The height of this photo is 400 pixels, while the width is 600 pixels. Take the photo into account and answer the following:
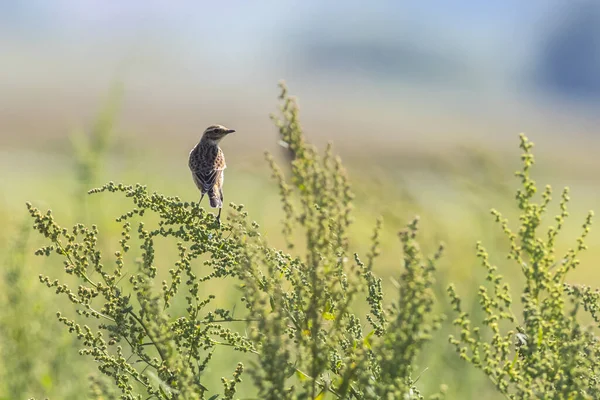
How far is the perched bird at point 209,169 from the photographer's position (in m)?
5.83

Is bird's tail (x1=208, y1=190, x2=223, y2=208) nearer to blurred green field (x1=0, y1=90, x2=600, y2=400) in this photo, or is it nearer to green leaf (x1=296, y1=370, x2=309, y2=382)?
blurred green field (x1=0, y1=90, x2=600, y2=400)

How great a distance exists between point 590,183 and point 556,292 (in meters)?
144

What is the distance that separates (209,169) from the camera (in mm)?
6090

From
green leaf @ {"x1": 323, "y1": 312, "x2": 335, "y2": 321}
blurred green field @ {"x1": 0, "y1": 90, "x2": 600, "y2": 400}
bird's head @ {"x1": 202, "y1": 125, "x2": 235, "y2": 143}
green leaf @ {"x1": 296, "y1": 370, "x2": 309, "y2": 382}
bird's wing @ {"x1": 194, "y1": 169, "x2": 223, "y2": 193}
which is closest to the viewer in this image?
green leaf @ {"x1": 296, "y1": 370, "x2": 309, "y2": 382}

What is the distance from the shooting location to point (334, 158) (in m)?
2.13

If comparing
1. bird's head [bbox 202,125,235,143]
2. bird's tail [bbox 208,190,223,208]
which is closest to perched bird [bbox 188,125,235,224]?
bird's tail [bbox 208,190,223,208]

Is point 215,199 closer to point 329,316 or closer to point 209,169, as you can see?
point 209,169

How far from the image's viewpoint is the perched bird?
5828 mm

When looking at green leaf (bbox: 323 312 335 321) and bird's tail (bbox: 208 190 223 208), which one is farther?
bird's tail (bbox: 208 190 223 208)

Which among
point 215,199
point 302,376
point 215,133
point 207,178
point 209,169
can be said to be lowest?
point 302,376

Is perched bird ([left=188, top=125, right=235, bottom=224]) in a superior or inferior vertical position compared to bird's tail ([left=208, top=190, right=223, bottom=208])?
superior

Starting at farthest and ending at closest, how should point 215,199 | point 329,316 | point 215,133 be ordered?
1. point 215,133
2. point 215,199
3. point 329,316

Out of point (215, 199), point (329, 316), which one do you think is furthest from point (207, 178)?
point (329, 316)

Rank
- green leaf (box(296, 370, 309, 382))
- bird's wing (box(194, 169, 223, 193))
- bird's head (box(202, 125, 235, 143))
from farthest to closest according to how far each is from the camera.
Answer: bird's head (box(202, 125, 235, 143)) → bird's wing (box(194, 169, 223, 193)) → green leaf (box(296, 370, 309, 382))
